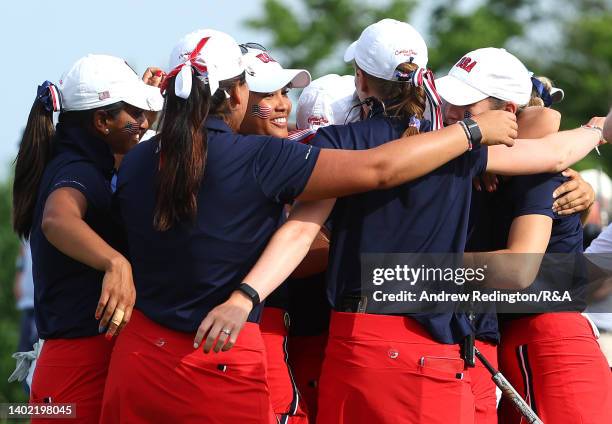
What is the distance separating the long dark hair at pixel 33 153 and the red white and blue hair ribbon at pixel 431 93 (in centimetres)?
141

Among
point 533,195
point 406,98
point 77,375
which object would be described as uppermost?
point 406,98

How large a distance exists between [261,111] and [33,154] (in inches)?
42.0

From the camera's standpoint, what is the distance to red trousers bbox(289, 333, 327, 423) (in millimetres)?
5230

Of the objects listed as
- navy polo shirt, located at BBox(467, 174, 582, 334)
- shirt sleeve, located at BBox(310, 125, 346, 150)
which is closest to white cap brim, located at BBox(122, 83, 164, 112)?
shirt sleeve, located at BBox(310, 125, 346, 150)

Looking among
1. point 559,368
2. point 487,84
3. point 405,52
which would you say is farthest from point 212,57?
point 559,368

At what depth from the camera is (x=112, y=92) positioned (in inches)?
196

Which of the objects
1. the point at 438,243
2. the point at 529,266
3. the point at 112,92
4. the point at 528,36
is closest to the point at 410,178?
the point at 438,243

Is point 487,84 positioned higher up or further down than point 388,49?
higher up

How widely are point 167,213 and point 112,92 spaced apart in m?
1.06

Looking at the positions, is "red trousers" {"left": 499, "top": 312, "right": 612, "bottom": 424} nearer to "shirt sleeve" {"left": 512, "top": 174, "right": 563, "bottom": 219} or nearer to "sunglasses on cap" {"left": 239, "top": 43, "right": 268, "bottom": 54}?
"shirt sleeve" {"left": 512, "top": 174, "right": 563, "bottom": 219}

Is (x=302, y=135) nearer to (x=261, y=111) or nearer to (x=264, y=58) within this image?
(x=261, y=111)

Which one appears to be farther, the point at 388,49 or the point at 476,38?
the point at 476,38

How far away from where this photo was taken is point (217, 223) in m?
4.13

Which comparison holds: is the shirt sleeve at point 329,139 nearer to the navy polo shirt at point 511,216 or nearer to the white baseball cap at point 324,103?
the navy polo shirt at point 511,216
